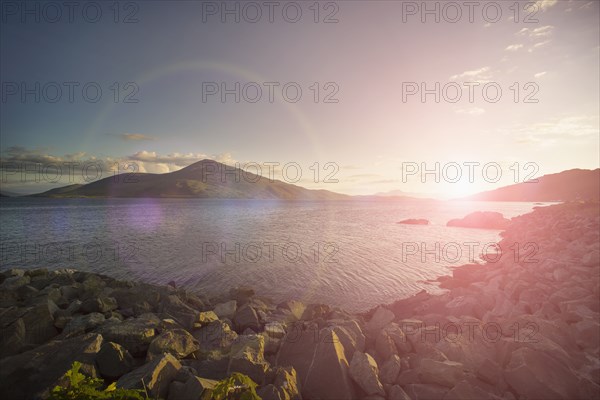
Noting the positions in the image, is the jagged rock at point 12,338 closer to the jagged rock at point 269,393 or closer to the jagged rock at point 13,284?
the jagged rock at point 269,393

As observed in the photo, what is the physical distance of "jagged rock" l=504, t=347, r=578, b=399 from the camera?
7062mm

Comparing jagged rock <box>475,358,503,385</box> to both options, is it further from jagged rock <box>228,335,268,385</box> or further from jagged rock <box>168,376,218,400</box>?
jagged rock <box>168,376,218,400</box>

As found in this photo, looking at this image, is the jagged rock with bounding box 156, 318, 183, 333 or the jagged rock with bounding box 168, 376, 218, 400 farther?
the jagged rock with bounding box 156, 318, 183, 333

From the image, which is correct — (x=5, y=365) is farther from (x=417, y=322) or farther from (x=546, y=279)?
(x=546, y=279)

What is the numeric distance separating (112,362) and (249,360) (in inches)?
148

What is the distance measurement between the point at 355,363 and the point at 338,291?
13.2 metres

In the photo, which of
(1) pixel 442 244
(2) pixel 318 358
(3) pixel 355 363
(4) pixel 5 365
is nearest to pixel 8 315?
(4) pixel 5 365

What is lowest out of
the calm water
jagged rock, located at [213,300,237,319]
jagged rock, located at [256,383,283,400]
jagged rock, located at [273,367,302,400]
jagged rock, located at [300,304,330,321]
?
the calm water

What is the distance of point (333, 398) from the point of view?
7012 millimetres

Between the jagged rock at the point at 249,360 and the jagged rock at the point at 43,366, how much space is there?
3.59 metres

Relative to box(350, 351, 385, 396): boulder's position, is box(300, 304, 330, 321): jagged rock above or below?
below

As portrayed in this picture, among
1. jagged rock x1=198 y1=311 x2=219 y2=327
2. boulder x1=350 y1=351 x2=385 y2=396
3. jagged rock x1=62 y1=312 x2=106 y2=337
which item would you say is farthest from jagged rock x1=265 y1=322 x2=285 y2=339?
jagged rock x1=62 y1=312 x2=106 y2=337

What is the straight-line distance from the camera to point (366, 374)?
7.45 meters

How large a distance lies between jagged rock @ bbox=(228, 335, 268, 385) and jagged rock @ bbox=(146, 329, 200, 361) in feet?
4.78
